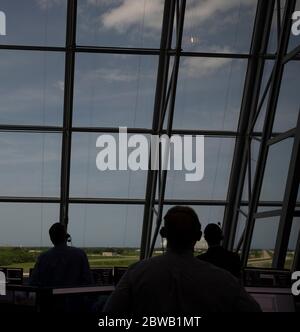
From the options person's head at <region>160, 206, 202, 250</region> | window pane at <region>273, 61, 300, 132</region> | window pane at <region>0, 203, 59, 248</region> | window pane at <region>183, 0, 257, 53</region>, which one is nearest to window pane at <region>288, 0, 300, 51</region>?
window pane at <region>273, 61, 300, 132</region>

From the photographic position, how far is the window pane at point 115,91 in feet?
32.9

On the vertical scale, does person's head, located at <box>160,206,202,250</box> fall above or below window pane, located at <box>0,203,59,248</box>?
above

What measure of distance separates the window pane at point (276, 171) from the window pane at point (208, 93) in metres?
1.30

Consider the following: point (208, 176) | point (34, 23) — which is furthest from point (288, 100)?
point (34, 23)

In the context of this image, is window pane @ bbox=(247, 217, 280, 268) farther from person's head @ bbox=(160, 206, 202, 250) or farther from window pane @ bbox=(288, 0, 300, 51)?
person's head @ bbox=(160, 206, 202, 250)

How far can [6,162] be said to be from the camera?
34.0 ft

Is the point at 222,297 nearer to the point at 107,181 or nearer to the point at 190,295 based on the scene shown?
the point at 190,295

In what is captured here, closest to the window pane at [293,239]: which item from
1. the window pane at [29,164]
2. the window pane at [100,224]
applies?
the window pane at [100,224]

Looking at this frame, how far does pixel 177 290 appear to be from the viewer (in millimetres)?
1650

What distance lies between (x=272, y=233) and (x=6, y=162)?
483cm

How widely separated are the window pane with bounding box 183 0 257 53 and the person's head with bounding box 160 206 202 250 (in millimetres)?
8403

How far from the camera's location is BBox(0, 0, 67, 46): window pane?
9.67 m

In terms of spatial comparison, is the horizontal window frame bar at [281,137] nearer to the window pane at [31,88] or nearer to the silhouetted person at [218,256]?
the window pane at [31,88]

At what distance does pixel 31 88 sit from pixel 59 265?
20.8 feet
